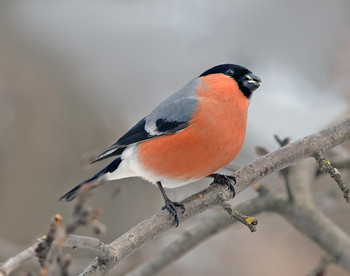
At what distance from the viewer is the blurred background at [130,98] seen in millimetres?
4383

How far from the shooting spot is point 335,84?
488cm

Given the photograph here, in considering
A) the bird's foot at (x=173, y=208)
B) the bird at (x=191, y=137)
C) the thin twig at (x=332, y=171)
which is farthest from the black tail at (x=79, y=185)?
the thin twig at (x=332, y=171)

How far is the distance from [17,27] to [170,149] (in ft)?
12.2

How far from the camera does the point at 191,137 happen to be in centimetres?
267

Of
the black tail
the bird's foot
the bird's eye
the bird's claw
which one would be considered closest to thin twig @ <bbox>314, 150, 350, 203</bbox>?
the bird's claw

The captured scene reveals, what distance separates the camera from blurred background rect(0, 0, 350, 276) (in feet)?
14.4

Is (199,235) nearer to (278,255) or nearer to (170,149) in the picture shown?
(170,149)

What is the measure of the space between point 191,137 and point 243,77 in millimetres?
585

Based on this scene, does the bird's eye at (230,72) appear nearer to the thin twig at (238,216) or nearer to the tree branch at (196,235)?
the tree branch at (196,235)

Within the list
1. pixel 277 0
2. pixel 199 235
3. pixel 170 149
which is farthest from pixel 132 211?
pixel 277 0

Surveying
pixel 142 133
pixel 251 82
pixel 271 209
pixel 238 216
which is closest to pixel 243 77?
pixel 251 82

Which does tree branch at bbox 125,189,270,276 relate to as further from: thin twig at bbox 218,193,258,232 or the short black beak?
thin twig at bbox 218,193,258,232

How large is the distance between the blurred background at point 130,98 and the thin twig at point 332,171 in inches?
64.2

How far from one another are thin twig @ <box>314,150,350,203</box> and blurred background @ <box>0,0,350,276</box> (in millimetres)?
1631
